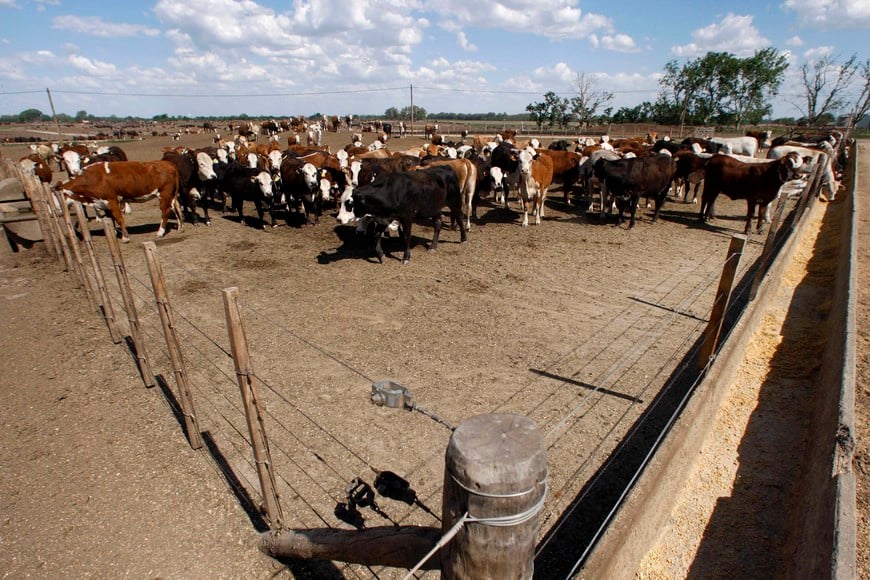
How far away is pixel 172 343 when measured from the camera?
12.1 feet

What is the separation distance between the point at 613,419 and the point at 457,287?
408 centimetres

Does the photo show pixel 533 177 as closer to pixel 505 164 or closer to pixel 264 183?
pixel 505 164

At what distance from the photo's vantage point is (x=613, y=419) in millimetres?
4371

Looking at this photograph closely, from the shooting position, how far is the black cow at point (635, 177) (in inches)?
459

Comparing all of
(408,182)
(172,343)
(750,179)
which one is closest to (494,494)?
(172,343)

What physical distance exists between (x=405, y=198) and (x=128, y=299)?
19.5 feet

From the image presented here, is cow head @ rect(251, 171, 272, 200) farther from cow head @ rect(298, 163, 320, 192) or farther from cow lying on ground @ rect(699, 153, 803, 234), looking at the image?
cow lying on ground @ rect(699, 153, 803, 234)

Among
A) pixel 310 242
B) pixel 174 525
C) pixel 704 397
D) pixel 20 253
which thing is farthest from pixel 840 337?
pixel 20 253

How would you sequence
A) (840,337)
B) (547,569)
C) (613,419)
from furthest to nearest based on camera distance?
(840,337), (613,419), (547,569)

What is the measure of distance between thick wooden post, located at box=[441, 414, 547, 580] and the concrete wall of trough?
2.69ft

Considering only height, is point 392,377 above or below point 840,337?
below

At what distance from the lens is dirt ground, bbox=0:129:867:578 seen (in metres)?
3.26

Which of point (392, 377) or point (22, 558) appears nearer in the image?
point (22, 558)

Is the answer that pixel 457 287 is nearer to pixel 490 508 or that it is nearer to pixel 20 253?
pixel 490 508
